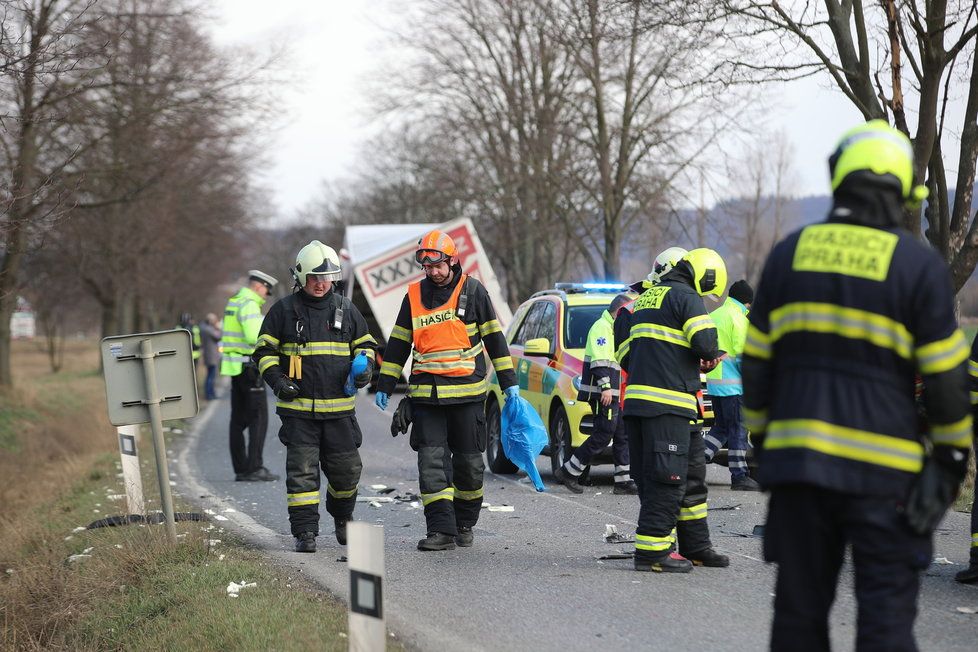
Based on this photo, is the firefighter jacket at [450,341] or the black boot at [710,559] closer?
the black boot at [710,559]

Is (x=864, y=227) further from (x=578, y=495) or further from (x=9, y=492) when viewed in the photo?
(x=9, y=492)

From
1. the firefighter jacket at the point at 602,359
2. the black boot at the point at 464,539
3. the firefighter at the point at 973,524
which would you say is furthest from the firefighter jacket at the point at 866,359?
the firefighter jacket at the point at 602,359

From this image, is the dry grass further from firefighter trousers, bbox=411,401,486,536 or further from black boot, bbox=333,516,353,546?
firefighter trousers, bbox=411,401,486,536

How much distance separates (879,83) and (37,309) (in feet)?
109

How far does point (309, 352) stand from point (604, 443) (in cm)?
368

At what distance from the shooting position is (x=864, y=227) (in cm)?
402

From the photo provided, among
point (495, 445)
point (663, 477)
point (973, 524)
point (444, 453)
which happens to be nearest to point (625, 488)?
point (495, 445)

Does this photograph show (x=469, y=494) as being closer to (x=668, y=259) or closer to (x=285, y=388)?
(x=285, y=388)

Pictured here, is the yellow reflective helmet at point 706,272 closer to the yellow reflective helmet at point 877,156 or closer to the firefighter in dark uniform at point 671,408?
the firefighter in dark uniform at point 671,408

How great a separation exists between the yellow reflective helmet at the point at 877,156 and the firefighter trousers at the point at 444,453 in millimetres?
4678

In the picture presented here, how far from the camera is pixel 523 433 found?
31.6 ft

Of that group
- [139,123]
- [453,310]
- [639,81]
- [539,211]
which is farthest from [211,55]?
[453,310]

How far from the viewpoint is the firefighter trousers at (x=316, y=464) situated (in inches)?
336

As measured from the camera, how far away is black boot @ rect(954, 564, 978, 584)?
7.18 meters
